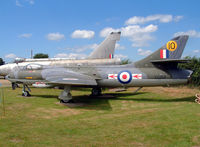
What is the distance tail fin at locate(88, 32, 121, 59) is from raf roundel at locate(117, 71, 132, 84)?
874 cm

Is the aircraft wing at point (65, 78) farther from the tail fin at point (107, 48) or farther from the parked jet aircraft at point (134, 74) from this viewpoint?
the tail fin at point (107, 48)

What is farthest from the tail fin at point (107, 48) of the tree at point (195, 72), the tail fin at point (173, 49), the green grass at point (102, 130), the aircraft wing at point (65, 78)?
the green grass at point (102, 130)

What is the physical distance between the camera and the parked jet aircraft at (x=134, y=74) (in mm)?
12000

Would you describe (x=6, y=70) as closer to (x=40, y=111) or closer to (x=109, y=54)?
(x=109, y=54)

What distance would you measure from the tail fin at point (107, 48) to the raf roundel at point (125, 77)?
8745mm

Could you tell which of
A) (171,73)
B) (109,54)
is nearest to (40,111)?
(171,73)

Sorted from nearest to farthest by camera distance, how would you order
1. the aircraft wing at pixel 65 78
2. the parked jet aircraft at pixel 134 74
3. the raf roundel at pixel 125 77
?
the aircraft wing at pixel 65 78 → the parked jet aircraft at pixel 134 74 → the raf roundel at pixel 125 77

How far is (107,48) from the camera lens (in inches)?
845

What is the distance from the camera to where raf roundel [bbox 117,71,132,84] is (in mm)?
12602

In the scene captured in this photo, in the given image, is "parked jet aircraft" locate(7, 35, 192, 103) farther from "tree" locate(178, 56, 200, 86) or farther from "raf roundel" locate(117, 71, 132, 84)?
"tree" locate(178, 56, 200, 86)

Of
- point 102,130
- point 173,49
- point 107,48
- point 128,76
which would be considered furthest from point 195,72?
point 102,130

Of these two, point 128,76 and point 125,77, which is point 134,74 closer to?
point 128,76

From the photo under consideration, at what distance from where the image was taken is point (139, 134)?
598cm

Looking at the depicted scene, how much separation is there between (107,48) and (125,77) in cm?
944
